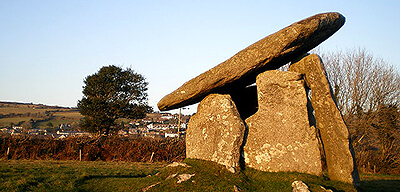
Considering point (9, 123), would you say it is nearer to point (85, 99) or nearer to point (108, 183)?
point (85, 99)

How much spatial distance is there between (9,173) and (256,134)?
9005 mm

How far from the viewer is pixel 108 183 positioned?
33.3ft

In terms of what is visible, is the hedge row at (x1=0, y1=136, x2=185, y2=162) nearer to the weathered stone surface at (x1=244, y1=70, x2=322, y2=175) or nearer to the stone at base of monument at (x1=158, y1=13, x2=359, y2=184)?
the stone at base of monument at (x1=158, y1=13, x2=359, y2=184)

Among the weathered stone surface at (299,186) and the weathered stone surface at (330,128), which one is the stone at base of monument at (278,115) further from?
the weathered stone surface at (299,186)

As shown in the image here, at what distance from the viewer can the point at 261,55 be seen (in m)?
9.09

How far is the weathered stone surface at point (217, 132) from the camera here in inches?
373

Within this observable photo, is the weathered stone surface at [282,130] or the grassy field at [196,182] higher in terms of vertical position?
the weathered stone surface at [282,130]

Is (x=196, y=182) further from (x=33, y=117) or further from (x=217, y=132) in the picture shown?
(x=33, y=117)

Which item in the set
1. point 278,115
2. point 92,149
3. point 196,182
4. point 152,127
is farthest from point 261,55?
point 152,127

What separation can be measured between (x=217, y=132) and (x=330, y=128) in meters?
Result: 3.16

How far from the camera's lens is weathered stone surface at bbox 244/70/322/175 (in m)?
9.09

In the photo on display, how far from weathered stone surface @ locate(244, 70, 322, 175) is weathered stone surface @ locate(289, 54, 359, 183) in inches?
13.8

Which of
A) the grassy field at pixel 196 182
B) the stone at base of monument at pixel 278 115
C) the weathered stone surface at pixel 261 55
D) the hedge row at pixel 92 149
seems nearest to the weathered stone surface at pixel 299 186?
the grassy field at pixel 196 182

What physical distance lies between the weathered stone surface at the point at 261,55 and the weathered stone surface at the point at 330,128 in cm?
88
